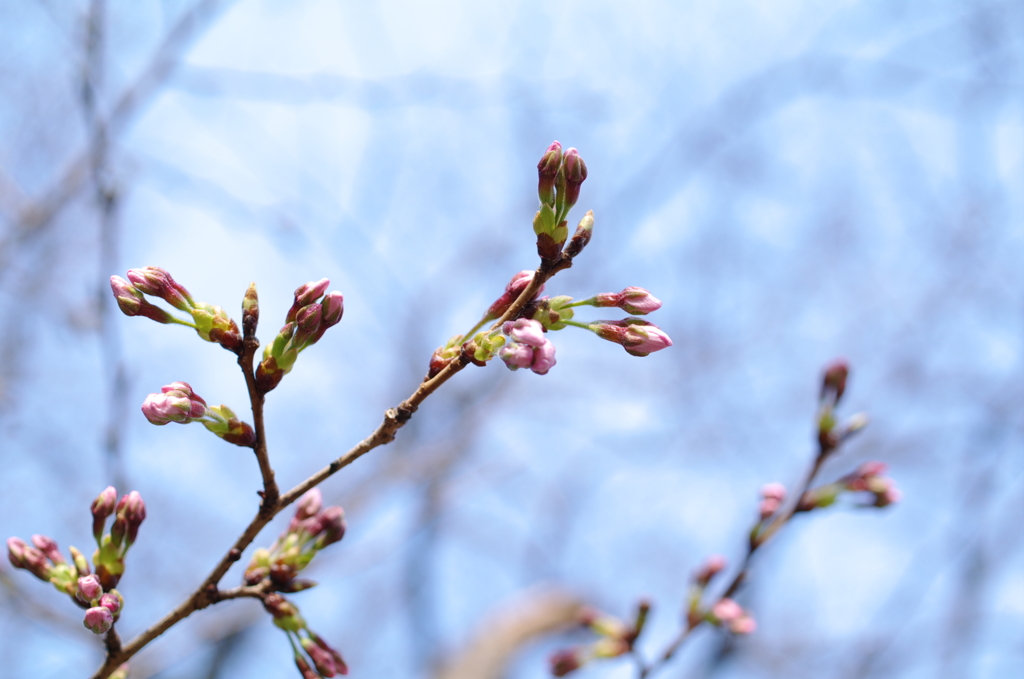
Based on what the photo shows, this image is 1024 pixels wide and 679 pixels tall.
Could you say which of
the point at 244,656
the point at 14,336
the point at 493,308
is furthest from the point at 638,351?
the point at 244,656

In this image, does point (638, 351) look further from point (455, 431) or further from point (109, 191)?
point (455, 431)

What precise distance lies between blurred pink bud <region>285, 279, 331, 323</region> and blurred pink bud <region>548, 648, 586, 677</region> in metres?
1.58

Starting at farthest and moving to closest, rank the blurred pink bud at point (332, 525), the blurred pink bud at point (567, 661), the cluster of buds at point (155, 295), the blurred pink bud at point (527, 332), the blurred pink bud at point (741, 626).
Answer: the blurred pink bud at point (567, 661) → the blurred pink bud at point (741, 626) → the blurred pink bud at point (332, 525) → the cluster of buds at point (155, 295) → the blurred pink bud at point (527, 332)

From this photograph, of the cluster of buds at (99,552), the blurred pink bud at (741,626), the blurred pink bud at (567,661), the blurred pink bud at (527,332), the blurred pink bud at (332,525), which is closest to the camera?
the blurred pink bud at (527,332)

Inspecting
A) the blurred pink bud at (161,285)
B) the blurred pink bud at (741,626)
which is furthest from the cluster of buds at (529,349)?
the blurred pink bud at (741,626)

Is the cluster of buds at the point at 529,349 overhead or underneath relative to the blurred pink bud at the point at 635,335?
underneath

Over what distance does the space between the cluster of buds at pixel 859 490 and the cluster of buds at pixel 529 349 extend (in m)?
1.35

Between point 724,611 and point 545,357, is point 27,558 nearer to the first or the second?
point 545,357

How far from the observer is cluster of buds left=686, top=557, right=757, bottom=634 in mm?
2043

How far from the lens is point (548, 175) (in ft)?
3.59

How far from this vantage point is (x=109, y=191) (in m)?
2.07

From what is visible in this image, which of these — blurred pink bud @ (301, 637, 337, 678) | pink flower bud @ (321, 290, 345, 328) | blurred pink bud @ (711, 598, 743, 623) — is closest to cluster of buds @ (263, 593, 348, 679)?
blurred pink bud @ (301, 637, 337, 678)

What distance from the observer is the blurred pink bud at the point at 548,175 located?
1.09m

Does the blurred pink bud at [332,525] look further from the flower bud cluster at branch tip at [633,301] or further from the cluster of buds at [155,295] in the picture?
the flower bud cluster at branch tip at [633,301]
